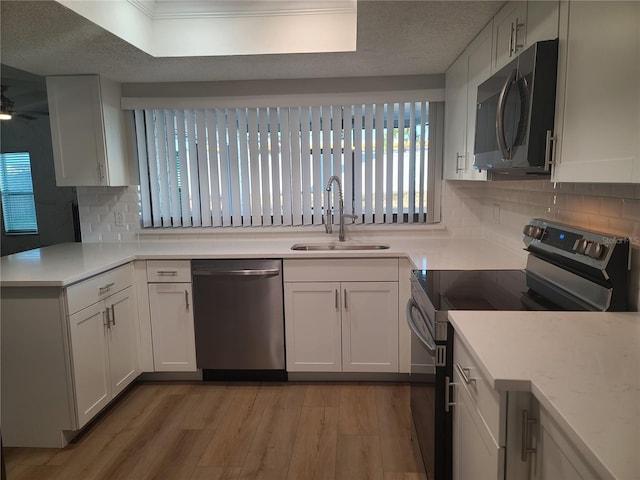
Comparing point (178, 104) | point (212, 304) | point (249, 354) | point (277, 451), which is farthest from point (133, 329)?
point (178, 104)

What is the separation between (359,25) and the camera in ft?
6.77

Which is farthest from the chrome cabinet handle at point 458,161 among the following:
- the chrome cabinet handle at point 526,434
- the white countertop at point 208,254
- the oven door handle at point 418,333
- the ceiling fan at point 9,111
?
the ceiling fan at point 9,111

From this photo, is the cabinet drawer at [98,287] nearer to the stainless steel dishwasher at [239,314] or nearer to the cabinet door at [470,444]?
the stainless steel dishwasher at [239,314]

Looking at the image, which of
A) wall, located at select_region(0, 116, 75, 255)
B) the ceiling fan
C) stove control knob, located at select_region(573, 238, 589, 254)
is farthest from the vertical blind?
wall, located at select_region(0, 116, 75, 255)

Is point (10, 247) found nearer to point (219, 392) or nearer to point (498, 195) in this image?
point (219, 392)

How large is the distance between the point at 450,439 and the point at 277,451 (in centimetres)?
100

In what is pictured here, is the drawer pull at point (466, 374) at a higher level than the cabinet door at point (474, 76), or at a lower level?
lower

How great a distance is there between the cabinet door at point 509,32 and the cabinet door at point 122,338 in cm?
244

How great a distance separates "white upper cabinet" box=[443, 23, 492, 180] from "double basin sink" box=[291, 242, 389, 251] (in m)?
0.70

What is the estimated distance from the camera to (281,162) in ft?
10.7

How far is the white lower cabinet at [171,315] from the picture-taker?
2.83 m

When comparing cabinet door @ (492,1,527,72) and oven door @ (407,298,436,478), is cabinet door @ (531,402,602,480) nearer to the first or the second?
oven door @ (407,298,436,478)

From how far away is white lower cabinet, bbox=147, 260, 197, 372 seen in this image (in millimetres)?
2830

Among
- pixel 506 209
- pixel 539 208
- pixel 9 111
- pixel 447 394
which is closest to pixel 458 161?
pixel 506 209
